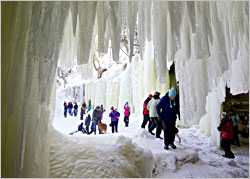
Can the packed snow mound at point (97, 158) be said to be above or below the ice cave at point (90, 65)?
below

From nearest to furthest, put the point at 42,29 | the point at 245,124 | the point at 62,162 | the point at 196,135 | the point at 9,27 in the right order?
the point at 9,27, the point at 42,29, the point at 62,162, the point at 196,135, the point at 245,124

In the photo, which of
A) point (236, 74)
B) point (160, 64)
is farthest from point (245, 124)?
point (160, 64)

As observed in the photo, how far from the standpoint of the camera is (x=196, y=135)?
4.93m

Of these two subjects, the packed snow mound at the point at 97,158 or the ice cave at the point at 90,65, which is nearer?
the ice cave at the point at 90,65

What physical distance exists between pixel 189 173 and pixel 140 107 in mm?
4027

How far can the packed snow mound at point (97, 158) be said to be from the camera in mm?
1407

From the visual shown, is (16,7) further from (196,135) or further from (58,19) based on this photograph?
(196,135)

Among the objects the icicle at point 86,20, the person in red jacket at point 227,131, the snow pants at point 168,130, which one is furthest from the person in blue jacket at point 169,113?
the icicle at point 86,20

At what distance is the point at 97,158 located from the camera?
1.58 m

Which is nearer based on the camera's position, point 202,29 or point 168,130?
point 202,29

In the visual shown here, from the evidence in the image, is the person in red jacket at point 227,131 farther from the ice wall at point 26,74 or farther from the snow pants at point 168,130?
the ice wall at point 26,74

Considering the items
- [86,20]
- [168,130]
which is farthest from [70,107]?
[86,20]

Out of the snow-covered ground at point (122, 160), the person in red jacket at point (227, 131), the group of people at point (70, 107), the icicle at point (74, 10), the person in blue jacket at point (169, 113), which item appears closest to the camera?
the icicle at point (74, 10)

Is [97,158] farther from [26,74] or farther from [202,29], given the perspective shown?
[202,29]
